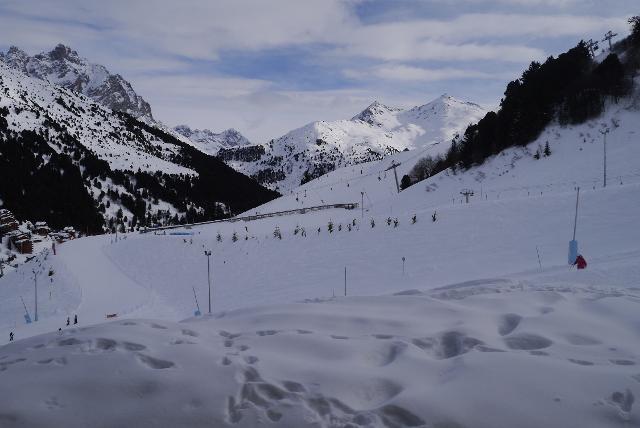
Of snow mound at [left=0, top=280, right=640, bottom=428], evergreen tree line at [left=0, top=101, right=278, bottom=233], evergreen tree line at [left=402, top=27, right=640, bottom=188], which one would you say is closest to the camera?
snow mound at [left=0, top=280, right=640, bottom=428]

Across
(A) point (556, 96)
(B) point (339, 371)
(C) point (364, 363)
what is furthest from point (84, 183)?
(B) point (339, 371)

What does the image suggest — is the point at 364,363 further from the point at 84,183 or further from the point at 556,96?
the point at 84,183

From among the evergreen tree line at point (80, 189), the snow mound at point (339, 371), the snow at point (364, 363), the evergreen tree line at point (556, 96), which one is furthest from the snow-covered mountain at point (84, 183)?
the snow mound at point (339, 371)

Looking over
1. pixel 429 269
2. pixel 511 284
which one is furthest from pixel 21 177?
pixel 511 284

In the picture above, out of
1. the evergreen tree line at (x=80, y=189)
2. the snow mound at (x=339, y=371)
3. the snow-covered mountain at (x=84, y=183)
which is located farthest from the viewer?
the snow-covered mountain at (x=84, y=183)

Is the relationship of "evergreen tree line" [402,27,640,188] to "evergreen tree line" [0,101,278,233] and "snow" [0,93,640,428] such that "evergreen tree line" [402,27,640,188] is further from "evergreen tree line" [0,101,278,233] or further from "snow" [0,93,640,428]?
"evergreen tree line" [0,101,278,233]

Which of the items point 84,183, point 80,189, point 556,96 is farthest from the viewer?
point 84,183

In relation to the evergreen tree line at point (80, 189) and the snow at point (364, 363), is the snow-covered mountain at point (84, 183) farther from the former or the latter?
the snow at point (364, 363)

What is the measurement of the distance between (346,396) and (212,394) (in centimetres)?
111

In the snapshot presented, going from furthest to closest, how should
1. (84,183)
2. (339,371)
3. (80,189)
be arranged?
(84,183) < (80,189) < (339,371)

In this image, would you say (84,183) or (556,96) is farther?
(84,183)

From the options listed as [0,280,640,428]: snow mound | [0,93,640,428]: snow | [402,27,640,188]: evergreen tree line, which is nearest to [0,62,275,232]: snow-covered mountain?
[402,27,640,188]: evergreen tree line

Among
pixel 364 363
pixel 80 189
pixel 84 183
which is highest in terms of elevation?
pixel 84 183

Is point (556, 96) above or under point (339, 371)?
above
